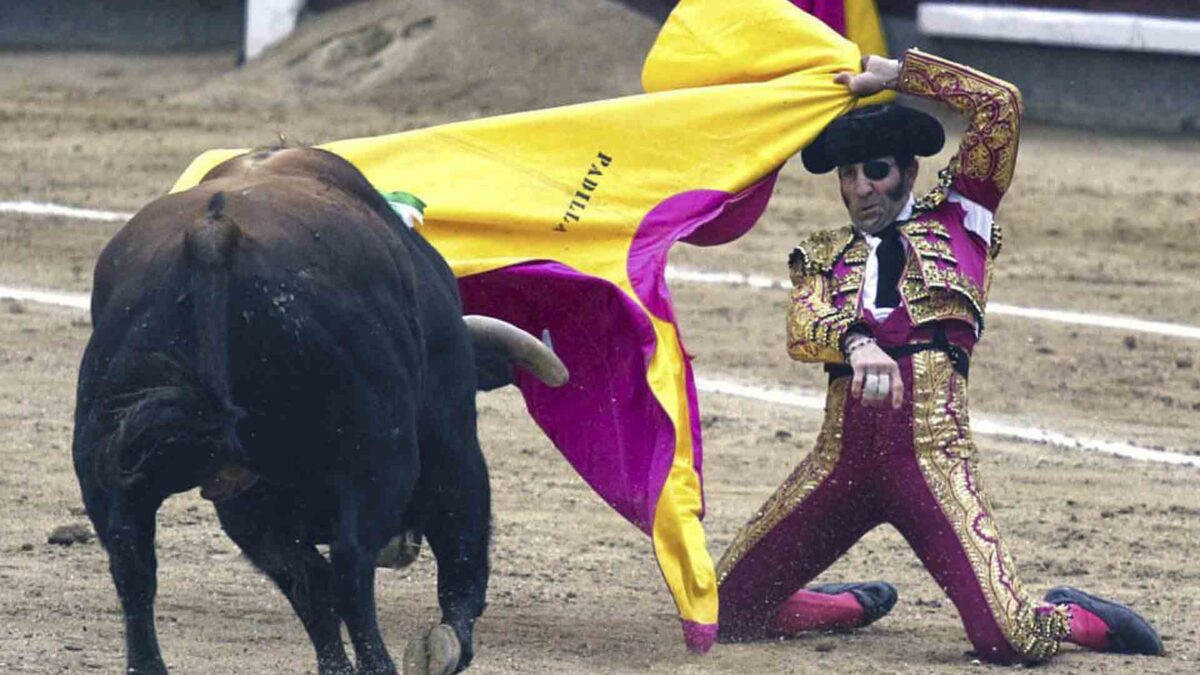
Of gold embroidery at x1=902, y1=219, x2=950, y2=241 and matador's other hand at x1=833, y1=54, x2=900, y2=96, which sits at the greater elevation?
matador's other hand at x1=833, y1=54, x2=900, y2=96

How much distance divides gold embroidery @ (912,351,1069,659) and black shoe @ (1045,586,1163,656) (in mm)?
110

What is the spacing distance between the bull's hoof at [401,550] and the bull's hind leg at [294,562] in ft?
0.99

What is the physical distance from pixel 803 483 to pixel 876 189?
62 centimetres

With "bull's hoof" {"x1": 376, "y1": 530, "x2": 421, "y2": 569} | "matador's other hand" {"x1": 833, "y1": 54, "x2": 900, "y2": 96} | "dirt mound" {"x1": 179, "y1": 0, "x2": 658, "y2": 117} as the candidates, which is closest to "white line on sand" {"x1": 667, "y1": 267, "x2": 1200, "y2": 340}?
"dirt mound" {"x1": 179, "y1": 0, "x2": 658, "y2": 117}

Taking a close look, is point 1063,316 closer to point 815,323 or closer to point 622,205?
point 622,205

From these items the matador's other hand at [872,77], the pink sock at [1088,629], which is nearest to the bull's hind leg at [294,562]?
the pink sock at [1088,629]

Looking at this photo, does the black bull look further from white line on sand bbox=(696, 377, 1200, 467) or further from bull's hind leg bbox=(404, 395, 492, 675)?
white line on sand bbox=(696, 377, 1200, 467)

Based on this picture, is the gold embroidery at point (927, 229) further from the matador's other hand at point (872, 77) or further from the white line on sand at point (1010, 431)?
the white line on sand at point (1010, 431)

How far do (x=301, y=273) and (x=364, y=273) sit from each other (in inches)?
7.3

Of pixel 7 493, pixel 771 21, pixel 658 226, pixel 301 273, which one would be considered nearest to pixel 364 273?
pixel 301 273

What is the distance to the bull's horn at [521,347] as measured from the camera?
4.79 meters

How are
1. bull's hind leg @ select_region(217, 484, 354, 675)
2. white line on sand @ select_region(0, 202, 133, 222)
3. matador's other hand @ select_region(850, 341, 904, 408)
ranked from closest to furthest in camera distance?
bull's hind leg @ select_region(217, 484, 354, 675), matador's other hand @ select_region(850, 341, 904, 408), white line on sand @ select_region(0, 202, 133, 222)

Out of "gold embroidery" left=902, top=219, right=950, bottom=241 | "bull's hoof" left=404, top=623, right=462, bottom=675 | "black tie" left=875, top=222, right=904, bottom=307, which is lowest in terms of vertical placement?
"bull's hoof" left=404, top=623, right=462, bottom=675

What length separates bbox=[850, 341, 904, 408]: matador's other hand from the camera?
4.68 meters
